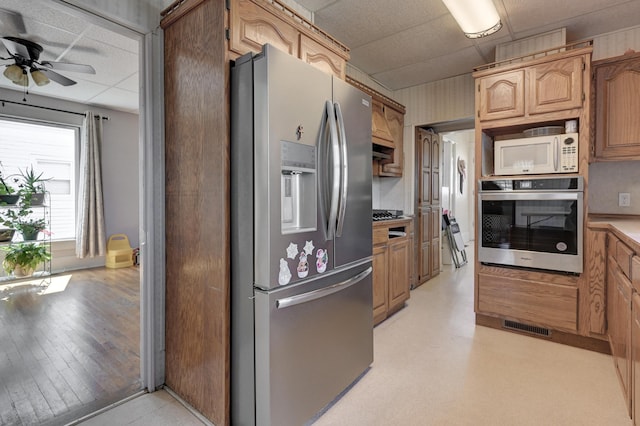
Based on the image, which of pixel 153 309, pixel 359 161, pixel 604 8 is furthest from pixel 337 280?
pixel 604 8

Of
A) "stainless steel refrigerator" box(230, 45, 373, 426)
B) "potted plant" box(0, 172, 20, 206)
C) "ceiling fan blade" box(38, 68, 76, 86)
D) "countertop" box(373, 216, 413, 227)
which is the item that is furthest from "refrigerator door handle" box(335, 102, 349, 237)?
"potted plant" box(0, 172, 20, 206)

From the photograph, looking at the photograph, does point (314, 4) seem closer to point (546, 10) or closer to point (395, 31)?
point (395, 31)

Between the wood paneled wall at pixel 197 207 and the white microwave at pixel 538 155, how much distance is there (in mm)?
2491

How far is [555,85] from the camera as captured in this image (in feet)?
8.45

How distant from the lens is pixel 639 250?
4.58ft

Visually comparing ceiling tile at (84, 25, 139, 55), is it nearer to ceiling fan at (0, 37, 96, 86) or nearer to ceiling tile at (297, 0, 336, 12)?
ceiling fan at (0, 37, 96, 86)

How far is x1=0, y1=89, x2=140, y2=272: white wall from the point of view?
5.00m

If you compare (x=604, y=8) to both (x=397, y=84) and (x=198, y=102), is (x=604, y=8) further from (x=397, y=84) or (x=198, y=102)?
(x=198, y=102)

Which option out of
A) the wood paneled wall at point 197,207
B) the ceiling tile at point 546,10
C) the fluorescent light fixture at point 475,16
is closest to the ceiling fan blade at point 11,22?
the wood paneled wall at point 197,207

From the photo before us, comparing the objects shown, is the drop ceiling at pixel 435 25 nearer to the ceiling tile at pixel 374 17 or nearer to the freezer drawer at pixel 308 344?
the ceiling tile at pixel 374 17

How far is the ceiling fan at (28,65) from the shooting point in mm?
2916

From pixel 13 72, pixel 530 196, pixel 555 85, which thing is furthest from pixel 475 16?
pixel 13 72

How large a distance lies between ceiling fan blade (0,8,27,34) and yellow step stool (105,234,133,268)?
3.43m

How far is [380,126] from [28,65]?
3727 mm
